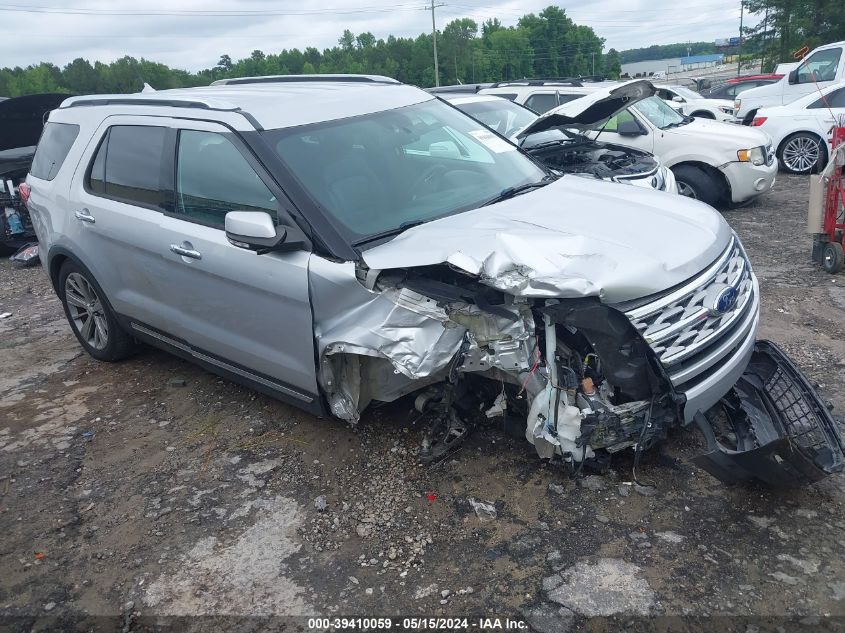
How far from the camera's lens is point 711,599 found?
2.60 metres

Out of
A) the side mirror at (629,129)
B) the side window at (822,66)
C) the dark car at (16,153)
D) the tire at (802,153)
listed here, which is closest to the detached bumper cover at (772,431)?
the side mirror at (629,129)

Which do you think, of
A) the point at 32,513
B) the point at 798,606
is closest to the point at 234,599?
the point at 32,513

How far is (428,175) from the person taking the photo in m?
4.04

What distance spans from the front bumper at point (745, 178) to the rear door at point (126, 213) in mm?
7063

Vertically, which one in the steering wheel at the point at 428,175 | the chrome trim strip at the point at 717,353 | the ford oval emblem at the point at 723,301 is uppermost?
the steering wheel at the point at 428,175

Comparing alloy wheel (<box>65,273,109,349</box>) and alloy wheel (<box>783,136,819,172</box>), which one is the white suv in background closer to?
alloy wheel (<box>783,136,819,172</box>)

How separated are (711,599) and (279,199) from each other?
2.66 m

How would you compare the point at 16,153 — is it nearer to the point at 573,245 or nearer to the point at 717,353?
the point at 573,245

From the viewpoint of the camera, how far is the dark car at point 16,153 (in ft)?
30.9

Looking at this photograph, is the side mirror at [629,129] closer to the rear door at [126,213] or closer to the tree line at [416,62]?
the rear door at [126,213]

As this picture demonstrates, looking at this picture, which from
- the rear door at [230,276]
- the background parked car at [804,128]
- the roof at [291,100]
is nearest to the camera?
the rear door at [230,276]

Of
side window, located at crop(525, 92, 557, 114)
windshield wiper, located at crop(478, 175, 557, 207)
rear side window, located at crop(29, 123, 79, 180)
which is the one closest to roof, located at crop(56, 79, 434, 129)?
rear side window, located at crop(29, 123, 79, 180)

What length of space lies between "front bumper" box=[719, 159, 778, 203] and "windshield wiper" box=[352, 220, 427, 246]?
21.2ft

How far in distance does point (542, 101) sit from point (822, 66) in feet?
19.6
